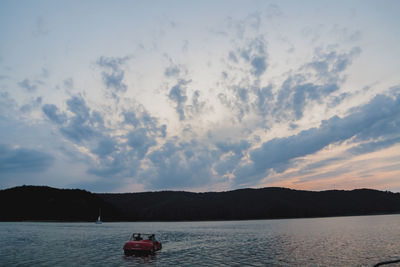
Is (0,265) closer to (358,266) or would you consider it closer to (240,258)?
(240,258)

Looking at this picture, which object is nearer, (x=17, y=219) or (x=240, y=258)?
(x=240, y=258)

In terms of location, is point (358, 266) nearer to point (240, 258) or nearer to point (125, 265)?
point (240, 258)

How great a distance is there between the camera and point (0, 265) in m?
33.5

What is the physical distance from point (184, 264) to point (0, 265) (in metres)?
20.6

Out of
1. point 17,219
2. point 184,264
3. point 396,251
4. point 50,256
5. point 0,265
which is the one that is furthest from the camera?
point 17,219

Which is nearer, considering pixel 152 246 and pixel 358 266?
pixel 358 266

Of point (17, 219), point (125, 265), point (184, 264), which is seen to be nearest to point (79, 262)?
point (125, 265)

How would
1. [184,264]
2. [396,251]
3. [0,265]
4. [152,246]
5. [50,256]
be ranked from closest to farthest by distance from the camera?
[0,265], [184,264], [50,256], [152,246], [396,251]

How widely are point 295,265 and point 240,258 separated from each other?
7731 mm

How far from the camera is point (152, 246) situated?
43844mm

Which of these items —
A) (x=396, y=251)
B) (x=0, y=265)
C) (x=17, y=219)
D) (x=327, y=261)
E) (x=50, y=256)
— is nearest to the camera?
(x=0, y=265)

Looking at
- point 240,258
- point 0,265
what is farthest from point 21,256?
point 240,258

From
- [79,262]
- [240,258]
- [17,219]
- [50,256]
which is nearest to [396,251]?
[240,258]

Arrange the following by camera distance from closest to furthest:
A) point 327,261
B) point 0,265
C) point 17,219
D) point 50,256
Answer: point 0,265 → point 327,261 → point 50,256 → point 17,219
